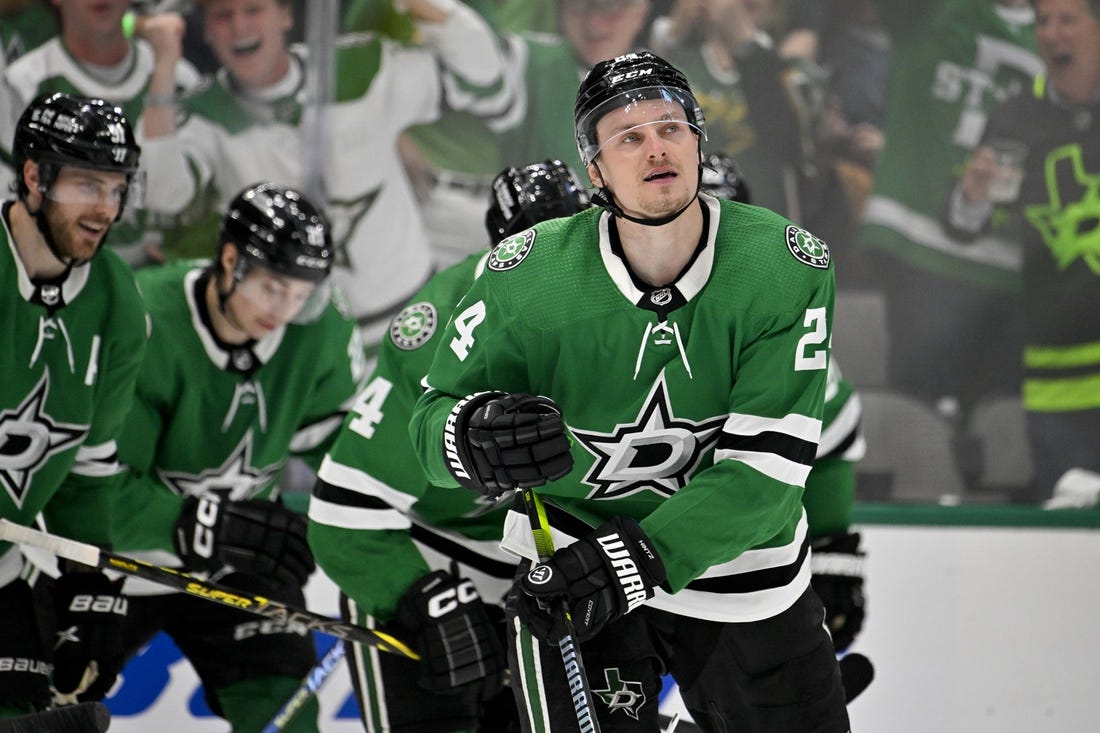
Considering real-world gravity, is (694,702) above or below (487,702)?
above

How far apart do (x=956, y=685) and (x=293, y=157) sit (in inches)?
116

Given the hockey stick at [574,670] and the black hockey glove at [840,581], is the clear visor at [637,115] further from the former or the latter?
the black hockey glove at [840,581]

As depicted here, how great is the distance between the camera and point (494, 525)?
114 inches

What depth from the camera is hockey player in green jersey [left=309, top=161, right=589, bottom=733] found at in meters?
2.69

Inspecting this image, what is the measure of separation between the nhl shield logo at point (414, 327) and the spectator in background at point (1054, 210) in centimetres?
268

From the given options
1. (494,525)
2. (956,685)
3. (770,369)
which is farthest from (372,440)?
(956,685)

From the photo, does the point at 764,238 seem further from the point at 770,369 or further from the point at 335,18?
the point at 335,18

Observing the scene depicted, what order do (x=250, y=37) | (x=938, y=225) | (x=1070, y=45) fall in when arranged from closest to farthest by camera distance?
1. (x=1070, y=45)
2. (x=938, y=225)
3. (x=250, y=37)

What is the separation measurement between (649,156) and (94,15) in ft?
11.8

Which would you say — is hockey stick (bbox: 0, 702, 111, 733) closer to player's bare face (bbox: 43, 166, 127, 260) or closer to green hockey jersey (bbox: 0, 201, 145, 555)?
green hockey jersey (bbox: 0, 201, 145, 555)

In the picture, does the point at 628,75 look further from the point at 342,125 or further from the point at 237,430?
the point at 342,125

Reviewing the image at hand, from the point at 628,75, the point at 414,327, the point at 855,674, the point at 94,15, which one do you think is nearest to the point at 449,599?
the point at 414,327

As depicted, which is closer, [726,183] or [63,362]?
[63,362]

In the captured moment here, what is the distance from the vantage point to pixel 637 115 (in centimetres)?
222
